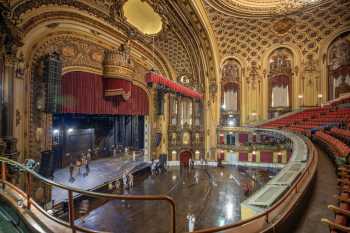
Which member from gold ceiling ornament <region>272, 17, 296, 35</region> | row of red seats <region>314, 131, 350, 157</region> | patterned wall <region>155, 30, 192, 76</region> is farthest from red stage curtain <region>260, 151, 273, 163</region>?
gold ceiling ornament <region>272, 17, 296, 35</region>

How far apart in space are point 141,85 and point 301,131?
10362mm

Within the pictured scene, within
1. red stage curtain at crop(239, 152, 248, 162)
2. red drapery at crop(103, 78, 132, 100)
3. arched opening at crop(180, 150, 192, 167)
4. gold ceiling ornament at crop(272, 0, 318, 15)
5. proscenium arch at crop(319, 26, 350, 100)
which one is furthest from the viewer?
arched opening at crop(180, 150, 192, 167)

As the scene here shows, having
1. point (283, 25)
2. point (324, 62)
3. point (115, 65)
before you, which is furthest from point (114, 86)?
point (324, 62)

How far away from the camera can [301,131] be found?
29.2 ft

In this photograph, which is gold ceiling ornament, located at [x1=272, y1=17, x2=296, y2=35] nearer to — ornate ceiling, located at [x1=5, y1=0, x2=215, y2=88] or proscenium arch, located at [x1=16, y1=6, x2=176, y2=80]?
ornate ceiling, located at [x1=5, y1=0, x2=215, y2=88]

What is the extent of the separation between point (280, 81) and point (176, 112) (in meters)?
8.76

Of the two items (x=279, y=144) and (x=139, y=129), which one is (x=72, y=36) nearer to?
(x=139, y=129)

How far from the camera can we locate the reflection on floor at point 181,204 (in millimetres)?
6647

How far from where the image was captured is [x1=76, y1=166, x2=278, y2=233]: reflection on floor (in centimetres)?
665

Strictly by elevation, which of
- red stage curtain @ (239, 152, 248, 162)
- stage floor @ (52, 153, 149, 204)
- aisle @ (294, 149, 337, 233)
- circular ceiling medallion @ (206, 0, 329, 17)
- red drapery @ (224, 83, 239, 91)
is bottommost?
stage floor @ (52, 153, 149, 204)

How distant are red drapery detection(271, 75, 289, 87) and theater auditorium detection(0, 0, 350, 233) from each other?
11cm

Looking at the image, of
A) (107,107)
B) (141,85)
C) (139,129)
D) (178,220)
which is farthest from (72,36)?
(139,129)

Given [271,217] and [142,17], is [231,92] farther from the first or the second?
[271,217]

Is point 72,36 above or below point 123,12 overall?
below
